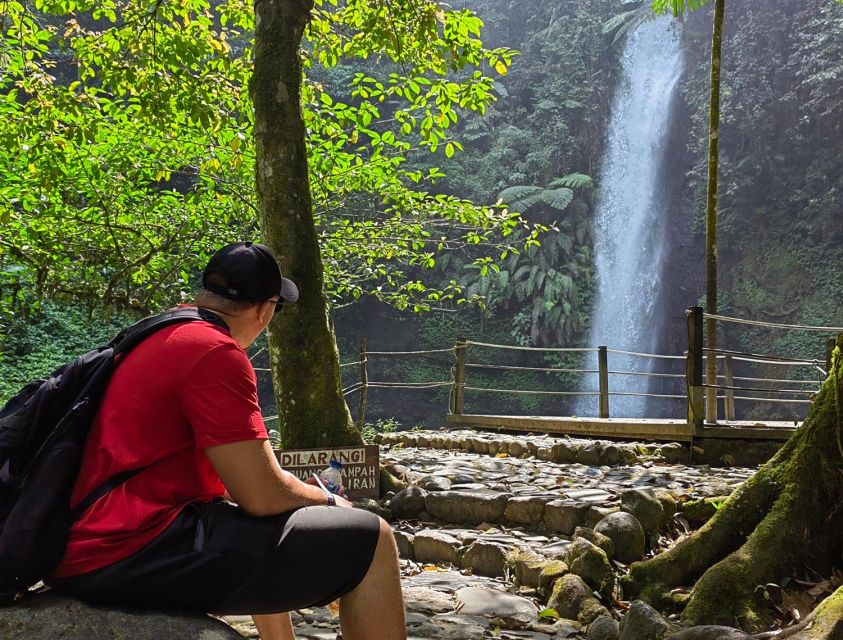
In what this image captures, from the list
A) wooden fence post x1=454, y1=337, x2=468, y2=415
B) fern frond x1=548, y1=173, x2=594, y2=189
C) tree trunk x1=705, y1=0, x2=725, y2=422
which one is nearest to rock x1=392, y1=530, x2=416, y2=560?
tree trunk x1=705, y1=0, x2=725, y2=422

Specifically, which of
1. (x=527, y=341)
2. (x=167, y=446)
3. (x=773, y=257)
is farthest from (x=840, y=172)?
(x=167, y=446)

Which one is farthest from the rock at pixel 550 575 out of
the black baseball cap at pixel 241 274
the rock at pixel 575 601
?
the black baseball cap at pixel 241 274

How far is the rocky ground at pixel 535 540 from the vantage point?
9.43 feet

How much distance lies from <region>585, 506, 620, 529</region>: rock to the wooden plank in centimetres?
269

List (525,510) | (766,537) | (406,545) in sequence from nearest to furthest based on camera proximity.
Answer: (766,537), (406,545), (525,510)

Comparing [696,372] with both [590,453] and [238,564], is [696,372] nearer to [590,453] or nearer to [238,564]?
[590,453]

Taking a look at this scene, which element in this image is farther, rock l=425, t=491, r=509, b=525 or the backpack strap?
rock l=425, t=491, r=509, b=525

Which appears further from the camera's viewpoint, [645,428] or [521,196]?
[521,196]

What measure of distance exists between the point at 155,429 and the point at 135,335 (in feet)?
0.69

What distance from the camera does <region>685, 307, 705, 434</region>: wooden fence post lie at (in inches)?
253

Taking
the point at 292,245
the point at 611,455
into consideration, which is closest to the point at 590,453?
the point at 611,455

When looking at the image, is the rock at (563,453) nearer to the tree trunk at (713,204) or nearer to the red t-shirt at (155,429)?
the tree trunk at (713,204)

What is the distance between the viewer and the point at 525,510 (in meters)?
4.29

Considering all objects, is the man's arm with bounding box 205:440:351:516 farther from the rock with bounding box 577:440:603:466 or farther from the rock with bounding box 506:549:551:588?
the rock with bounding box 577:440:603:466
